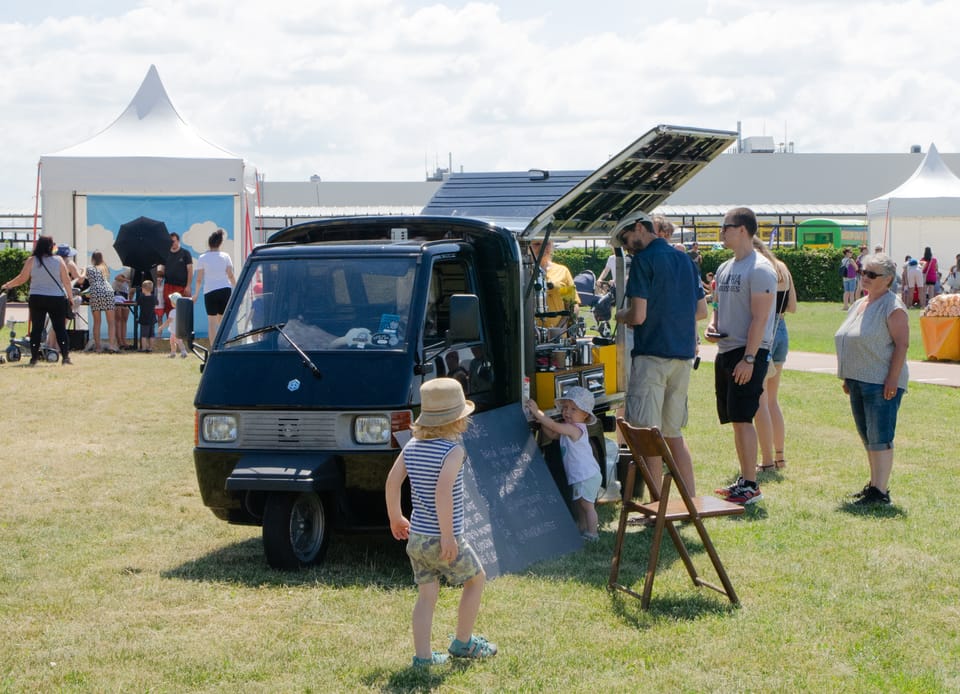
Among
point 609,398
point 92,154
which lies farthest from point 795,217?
point 609,398

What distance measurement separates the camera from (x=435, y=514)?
5.23 m

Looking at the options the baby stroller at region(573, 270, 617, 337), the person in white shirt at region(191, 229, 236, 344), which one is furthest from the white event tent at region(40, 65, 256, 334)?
the baby stroller at region(573, 270, 617, 337)

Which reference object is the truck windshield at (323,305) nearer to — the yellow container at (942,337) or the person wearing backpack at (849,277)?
the yellow container at (942,337)

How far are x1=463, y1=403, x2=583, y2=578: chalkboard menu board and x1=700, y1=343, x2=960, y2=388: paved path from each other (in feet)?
30.3

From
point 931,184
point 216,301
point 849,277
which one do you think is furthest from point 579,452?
point 931,184

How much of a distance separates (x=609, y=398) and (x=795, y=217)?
47688mm

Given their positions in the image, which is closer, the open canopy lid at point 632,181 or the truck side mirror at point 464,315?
the truck side mirror at point 464,315

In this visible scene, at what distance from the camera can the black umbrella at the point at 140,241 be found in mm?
21578

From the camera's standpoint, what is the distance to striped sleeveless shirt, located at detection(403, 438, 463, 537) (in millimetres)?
5188

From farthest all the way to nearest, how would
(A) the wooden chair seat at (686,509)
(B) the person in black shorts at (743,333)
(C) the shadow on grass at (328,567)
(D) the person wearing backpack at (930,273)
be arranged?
(D) the person wearing backpack at (930,273) → (B) the person in black shorts at (743,333) → (C) the shadow on grass at (328,567) → (A) the wooden chair seat at (686,509)

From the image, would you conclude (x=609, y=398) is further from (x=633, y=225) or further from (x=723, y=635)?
(x=723, y=635)

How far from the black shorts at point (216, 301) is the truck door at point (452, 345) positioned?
31.1 feet

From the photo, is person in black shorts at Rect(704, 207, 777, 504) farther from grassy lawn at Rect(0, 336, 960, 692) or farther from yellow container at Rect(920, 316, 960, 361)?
yellow container at Rect(920, 316, 960, 361)

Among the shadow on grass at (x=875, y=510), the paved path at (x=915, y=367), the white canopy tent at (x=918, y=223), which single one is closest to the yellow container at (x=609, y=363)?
the shadow on grass at (x=875, y=510)
